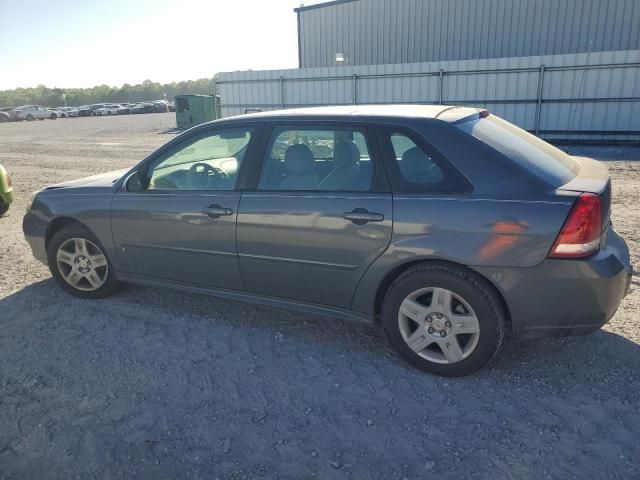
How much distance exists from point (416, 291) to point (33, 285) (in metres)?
3.76

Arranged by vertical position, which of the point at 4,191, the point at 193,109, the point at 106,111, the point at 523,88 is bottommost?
the point at 4,191

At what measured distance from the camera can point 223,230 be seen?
12.2ft

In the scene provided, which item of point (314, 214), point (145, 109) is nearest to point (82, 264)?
point (314, 214)

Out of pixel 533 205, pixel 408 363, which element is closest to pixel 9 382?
pixel 408 363

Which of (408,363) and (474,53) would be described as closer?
(408,363)

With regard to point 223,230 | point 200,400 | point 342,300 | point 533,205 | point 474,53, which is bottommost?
point 200,400

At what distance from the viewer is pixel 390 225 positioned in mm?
3154

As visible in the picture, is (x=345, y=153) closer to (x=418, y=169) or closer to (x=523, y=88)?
(x=418, y=169)

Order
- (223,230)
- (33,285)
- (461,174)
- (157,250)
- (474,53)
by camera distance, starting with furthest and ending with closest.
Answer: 1. (474,53)
2. (33,285)
3. (157,250)
4. (223,230)
5. (461,174)

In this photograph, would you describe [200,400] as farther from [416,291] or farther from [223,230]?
[416,291]

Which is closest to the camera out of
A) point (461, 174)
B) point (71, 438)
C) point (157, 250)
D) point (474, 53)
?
point (71, 438)

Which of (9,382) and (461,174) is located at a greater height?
(461,174)

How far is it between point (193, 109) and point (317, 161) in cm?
2366

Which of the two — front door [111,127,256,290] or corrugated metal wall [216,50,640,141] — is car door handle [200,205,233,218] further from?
corrugated metal wall [216,50,640,141]
